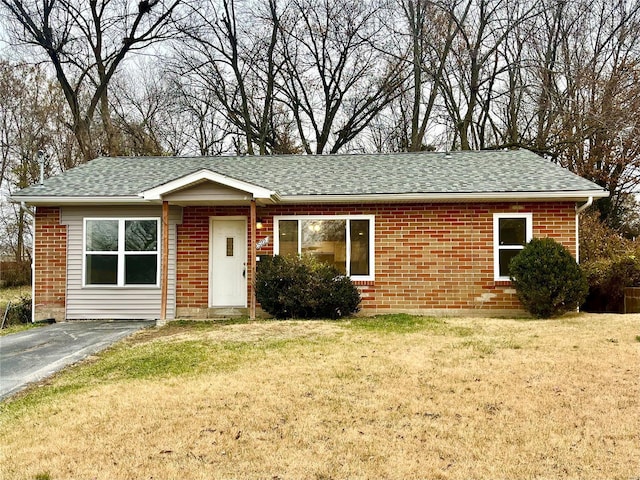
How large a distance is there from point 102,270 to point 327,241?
523 centimetres

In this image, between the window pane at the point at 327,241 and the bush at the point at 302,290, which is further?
the window pane at the point at 327,241

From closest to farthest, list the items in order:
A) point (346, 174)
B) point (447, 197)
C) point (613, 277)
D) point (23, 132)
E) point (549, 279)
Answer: point (549, 279)
point (447, 197)
point (613, 277)
point (346, 174)
point (23, 132)

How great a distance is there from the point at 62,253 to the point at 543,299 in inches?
417

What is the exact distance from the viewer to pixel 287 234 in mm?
11977

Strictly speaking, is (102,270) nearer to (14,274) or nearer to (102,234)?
(102,234)

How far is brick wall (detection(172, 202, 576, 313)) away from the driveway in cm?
201

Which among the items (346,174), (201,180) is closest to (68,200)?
(201,180)

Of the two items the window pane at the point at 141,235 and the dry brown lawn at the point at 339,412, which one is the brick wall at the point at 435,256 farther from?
the dry brown lawn at the point at 339,412

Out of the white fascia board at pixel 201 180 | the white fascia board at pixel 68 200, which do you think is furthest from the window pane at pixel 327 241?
the white fascia board at pixel 68 200

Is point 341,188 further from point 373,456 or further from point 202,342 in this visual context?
point 373,456

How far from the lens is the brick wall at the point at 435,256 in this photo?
11.4m

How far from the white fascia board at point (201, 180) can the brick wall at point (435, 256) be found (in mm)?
1394

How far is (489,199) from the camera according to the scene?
11344 millimetres

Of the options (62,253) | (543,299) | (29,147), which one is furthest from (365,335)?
(29,147)
